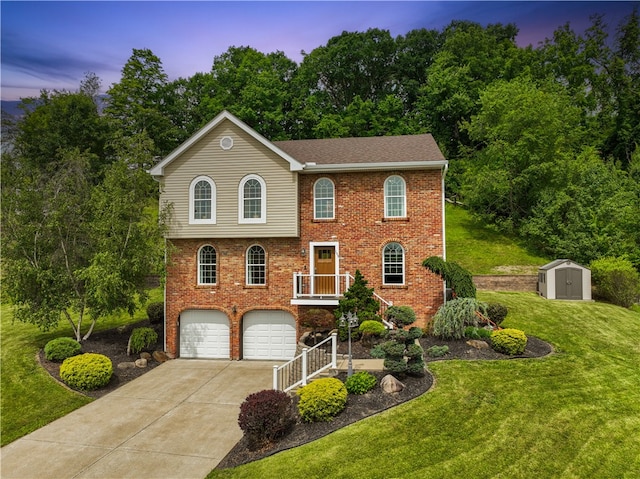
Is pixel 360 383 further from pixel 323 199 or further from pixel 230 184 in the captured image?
pixel 230 184

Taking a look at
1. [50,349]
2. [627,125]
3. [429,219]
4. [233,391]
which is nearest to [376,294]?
[429,219]

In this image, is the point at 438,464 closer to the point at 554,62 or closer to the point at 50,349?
the point at 50,349

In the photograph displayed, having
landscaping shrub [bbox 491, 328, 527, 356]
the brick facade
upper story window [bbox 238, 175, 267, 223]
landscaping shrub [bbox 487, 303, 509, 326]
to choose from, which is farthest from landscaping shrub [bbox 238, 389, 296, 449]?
landscaping shrub [bbox 487, 303, 509, 326]

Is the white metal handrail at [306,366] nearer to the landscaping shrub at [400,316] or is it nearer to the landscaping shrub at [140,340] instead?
the landscaping shrub at [400,316]

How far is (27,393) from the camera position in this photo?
13562mm

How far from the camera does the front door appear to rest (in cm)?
1786

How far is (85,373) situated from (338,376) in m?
8.87

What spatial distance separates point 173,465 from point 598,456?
30.6ft

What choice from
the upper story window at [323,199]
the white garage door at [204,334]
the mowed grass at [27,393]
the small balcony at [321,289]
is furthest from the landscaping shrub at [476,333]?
the mowed grass at [27,393]

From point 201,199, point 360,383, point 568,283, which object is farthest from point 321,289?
point 568,283

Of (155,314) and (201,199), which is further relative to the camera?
(155,314)

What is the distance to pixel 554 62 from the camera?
47.3 m

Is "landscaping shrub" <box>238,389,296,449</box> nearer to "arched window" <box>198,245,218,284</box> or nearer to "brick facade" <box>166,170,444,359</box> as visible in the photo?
"brick facade" <box>166,170,444,359</box>

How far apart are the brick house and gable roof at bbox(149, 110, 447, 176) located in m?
0.06
